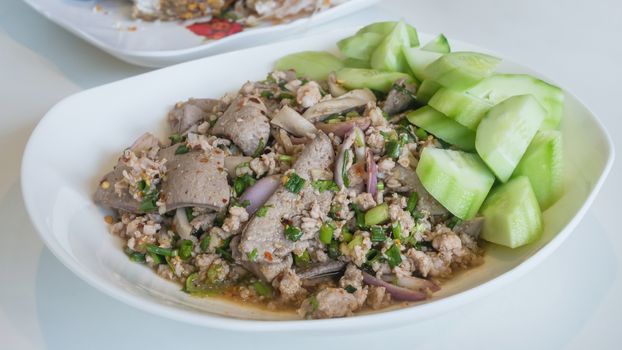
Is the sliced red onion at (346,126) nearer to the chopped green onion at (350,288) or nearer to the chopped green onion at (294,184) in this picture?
the chopped green onion at (294,184)

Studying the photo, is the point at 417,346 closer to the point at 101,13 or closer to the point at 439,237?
the point at 439,237

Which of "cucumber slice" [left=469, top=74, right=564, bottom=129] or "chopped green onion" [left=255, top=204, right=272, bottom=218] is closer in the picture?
"chopped green onion" [left=255, top=204, right=272, bottom=218]

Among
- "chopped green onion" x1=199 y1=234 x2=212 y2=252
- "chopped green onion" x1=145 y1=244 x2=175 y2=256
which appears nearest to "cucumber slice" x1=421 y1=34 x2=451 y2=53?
"chopped green onion" x1=199 y1=234 x2=212 y2=252

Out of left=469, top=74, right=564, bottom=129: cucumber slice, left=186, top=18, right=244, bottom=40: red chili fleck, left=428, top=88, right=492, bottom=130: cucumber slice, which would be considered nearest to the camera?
left=428, top=88, right=492, bottom=130: cucumber slice

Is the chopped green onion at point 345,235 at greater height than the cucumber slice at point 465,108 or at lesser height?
lesser

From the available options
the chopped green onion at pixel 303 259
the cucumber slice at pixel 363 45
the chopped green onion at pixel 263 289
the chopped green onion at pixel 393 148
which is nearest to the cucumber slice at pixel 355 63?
the cucumber slice at pixel 363 45

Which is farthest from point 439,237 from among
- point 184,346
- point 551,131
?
point 184,346

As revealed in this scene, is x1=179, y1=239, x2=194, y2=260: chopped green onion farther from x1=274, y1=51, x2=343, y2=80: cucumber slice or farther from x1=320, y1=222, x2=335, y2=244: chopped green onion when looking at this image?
x1=274, y1=51, x2=343, y2=80: cucumber slice
